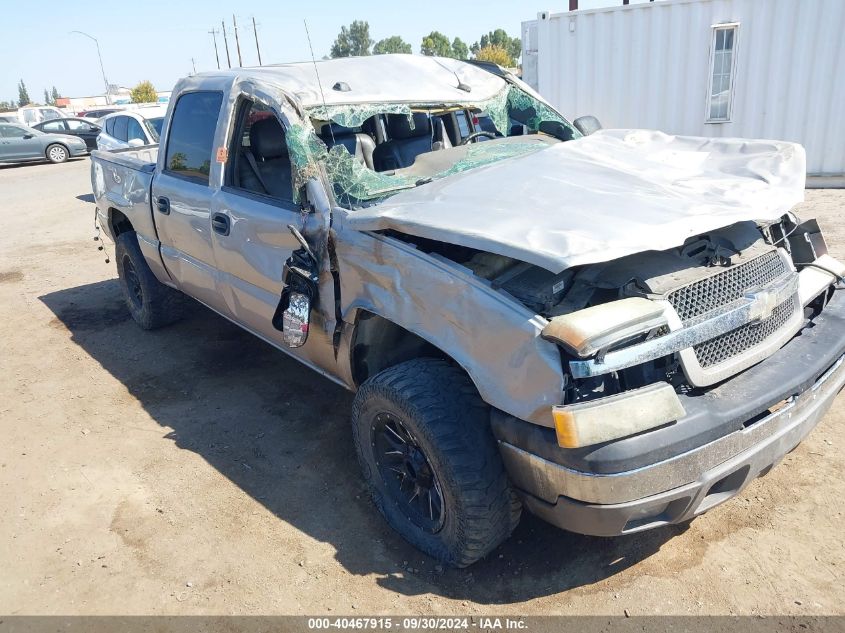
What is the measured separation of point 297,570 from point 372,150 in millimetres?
2254

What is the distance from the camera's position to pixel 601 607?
2590 mm

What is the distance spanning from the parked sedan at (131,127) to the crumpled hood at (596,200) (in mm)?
8978

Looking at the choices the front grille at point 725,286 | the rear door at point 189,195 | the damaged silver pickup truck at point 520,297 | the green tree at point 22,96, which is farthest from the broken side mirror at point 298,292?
the green tree at point 22,96

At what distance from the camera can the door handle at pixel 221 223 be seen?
378 centimetres

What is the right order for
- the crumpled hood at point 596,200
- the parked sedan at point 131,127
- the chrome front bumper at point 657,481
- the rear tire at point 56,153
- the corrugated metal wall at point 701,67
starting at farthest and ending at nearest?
the rear tire at point 56,153, the parked sedan at point 131,127, the corrugated metal wall at point 701,67, the crumpled hood at point 596,200, the chrome front bumper at point 657,481

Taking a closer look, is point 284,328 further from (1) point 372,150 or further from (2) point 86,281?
(2) point 86,281

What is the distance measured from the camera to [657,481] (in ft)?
7.40

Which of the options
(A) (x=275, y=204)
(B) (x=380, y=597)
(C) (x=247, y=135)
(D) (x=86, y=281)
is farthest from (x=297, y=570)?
(D) (x=86, y=281)

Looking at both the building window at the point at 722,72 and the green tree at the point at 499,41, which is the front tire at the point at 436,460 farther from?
the green tree at the point at 499,41

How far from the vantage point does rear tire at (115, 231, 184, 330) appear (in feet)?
17.6

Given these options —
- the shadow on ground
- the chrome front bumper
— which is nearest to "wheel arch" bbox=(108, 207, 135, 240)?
the shadow on ground

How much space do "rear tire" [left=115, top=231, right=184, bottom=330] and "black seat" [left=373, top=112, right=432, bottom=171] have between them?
2.44 m

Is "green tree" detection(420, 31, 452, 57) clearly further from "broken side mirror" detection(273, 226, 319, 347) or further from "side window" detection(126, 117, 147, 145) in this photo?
"broken side mirror" detection(273, 226, 319, 347)

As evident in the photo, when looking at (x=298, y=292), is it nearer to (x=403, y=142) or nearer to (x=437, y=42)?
(x=403, y=142)
